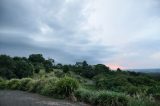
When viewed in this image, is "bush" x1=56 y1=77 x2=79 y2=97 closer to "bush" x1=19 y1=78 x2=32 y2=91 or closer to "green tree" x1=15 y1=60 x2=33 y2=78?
"bush" x1=19 y1=78 x2=32 y2=91

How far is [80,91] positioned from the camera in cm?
1534

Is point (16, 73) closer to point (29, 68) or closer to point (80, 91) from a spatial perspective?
point (29, 68)

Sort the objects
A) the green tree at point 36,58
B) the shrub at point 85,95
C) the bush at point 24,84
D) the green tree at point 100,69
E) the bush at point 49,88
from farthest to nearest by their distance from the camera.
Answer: the green tree at point 36,58 → the green tree at point 100,69 → the bush at point 24,84 → the bush at point 49,88 → the shrub at point 85,95

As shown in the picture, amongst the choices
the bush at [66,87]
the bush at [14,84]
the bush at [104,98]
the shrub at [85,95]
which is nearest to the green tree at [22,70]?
the bush at [14,84]

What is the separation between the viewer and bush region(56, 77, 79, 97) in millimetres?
15812

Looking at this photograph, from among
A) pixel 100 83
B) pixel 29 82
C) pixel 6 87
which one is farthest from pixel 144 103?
pixel 100 83

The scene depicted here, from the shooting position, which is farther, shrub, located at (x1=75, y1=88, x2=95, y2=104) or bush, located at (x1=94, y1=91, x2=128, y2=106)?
shrub, located at (x1=75, y1=88, x2=95, y2=104)

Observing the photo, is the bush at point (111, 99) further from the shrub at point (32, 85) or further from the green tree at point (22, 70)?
the green tree at point (22, 70)

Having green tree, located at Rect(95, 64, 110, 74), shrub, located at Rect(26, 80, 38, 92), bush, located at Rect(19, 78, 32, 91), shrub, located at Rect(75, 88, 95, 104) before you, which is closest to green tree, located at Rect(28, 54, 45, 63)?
green tree, located at Rect(95, 64, 110, 74)

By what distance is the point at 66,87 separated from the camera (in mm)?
15875

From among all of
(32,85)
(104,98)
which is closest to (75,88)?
(104,98)

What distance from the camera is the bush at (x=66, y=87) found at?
1581 centimetres

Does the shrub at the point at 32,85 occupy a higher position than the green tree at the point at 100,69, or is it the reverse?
the green tree at the point at 100,69

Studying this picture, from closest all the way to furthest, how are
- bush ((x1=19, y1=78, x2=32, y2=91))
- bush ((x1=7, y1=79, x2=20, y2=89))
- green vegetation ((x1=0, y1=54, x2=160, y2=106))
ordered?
1. green vegetation ((x1=0, y1=54, x2=160, y2=106))
2. bush ((x1=19, y1=78, x2=32, y2=91))
3. bush ((x1=7, y1=79, x2=20, y2=89))
